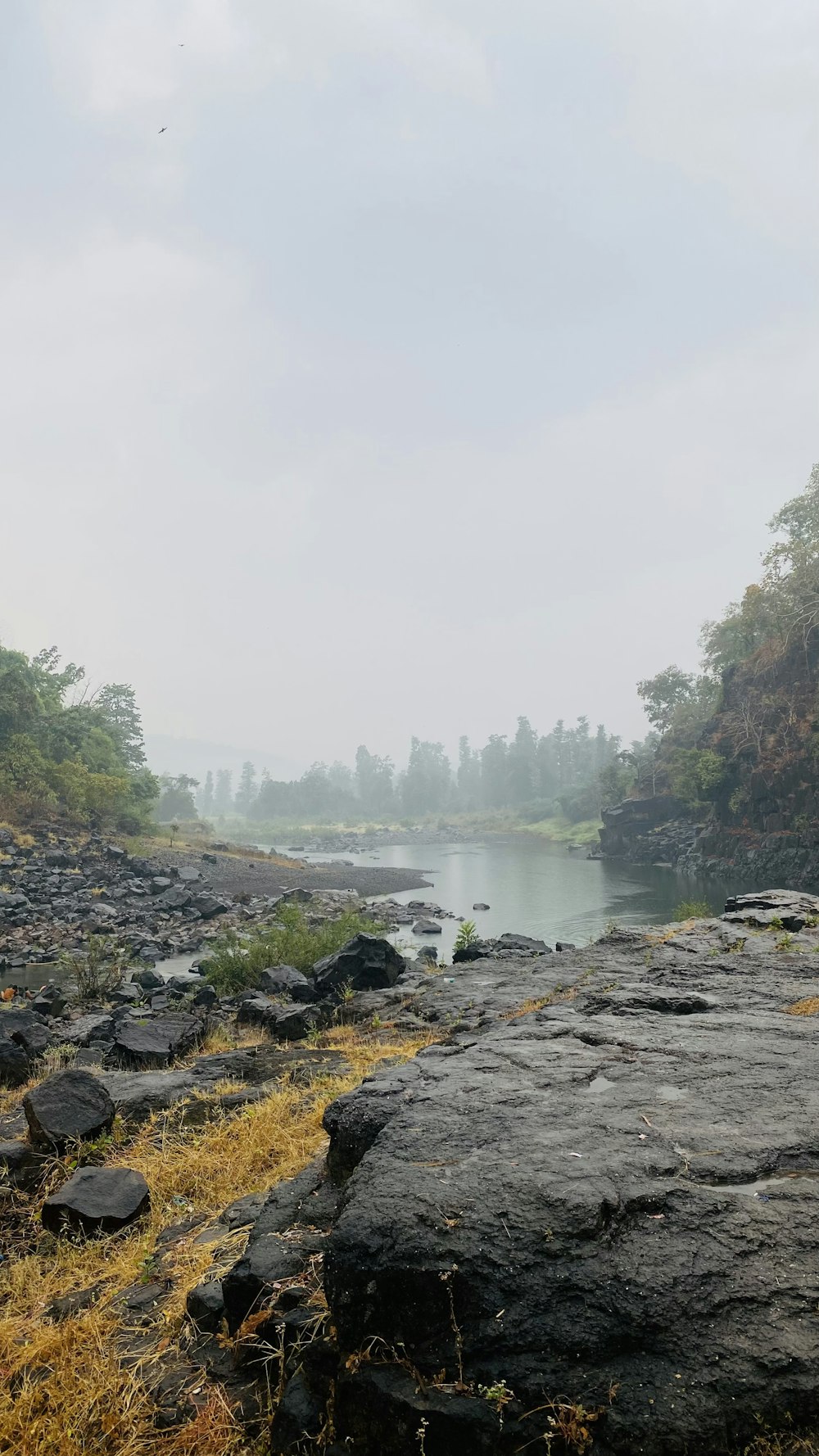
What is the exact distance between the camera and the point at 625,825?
62625 mm

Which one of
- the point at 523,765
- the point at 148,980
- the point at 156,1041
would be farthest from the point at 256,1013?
the point at 523,765

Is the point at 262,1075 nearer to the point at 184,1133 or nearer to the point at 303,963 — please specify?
the point at 184,1133

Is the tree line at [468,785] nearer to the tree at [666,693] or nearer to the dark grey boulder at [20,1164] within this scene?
the tree at [666,693]

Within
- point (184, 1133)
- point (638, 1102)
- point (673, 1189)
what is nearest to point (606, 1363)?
point (673, 1189)

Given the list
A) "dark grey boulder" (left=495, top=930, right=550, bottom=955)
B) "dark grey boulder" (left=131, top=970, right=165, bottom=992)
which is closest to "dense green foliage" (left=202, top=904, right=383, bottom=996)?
"dark grey boulder" (left=131, top=970, right=165, bottom=992)

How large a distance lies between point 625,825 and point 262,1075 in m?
58.9

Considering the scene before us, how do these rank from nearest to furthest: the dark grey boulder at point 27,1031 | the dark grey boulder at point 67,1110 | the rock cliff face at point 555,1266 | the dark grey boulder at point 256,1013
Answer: the rock cliff face at point 555,1266
the dark grey boulder at point 67,1110
the dark grey boulder at point 27,1031
the dark grey boulder at point 256,1013

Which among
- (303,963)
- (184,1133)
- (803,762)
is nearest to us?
(184,1133)

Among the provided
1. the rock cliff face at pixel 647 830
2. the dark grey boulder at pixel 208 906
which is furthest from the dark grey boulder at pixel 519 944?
the rock cliff face at pixel 647 830

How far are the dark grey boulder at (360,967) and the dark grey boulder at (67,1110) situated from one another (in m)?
6.52

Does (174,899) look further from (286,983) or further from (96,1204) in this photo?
(96,1204)

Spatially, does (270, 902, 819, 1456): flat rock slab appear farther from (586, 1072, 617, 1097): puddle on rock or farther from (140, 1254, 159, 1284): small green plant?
(140, 1254, 159, 1284): small green plant

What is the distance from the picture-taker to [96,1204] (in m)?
4.73

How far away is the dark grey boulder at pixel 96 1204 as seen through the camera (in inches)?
183
